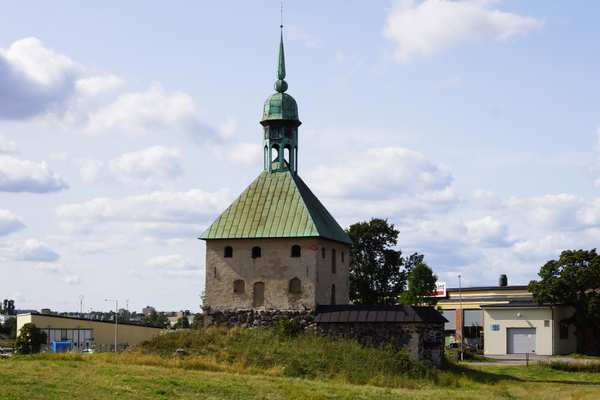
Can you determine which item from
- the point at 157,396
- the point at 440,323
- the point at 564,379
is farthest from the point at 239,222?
the point at 157,396

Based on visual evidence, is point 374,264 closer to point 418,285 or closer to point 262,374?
point 418,285

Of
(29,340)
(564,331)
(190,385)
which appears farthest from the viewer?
(29,340)

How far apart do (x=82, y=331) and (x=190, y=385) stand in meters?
64.9

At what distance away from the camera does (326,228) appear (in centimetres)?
4800

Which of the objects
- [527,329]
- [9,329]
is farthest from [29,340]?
[9,329]

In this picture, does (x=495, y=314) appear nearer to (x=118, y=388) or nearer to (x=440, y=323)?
(x=440, y=323)

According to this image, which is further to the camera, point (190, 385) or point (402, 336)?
point (402, 336)

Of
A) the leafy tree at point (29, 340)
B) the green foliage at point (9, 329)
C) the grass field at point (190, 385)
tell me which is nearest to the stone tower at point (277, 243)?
the grass field at point (190, 385)

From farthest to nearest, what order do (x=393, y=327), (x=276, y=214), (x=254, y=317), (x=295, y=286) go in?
(x=276, y=214)
(x=254, y=317)
(x=295, y=286)
(x=393, y=327)

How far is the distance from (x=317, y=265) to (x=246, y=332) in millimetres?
5144

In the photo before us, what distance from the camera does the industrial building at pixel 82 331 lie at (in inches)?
3408

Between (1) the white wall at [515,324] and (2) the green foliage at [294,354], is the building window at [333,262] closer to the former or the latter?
(2) the green foliage at [294,354]

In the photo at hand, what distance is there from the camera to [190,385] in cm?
2945

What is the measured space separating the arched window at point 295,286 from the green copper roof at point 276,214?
2355 mm
